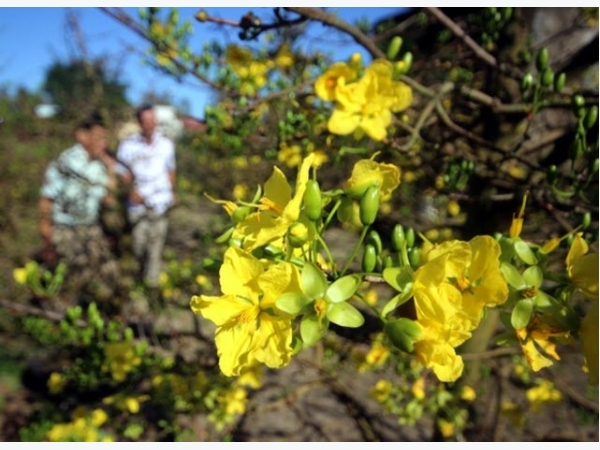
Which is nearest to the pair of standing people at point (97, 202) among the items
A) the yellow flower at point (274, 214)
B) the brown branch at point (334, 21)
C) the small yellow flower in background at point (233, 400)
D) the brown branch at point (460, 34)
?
the small yellow flower in background at point (233, 400)

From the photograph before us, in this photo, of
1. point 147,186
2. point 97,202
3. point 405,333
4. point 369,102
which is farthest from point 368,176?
point 97,202

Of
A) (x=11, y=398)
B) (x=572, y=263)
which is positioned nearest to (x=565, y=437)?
(x=572, y=263)

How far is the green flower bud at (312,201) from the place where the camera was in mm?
717

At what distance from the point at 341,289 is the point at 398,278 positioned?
0.30 ft

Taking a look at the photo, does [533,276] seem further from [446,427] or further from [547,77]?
[446,427]

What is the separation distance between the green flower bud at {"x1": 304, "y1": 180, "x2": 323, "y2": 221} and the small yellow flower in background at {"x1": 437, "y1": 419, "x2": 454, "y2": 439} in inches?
77.3

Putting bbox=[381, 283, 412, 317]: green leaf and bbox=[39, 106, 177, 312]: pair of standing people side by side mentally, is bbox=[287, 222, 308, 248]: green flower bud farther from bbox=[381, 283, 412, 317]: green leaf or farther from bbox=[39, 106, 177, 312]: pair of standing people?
bbox=[39, 106, 177, 312]: pair of standing people

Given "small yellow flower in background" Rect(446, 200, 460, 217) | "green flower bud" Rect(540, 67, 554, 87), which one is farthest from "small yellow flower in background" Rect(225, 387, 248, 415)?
"green flower bud" Rect(540, 67, 554, 87)

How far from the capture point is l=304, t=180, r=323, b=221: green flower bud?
2.35 feet

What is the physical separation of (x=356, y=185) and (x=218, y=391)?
67.7 inches

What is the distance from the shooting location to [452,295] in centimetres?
71

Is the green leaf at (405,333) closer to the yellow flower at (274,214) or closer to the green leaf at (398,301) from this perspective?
the green leaf at (398,301)

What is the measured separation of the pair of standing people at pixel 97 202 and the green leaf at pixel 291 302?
2.63 metres

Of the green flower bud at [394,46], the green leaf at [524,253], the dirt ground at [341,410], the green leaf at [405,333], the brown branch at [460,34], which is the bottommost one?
the dirt ground at [341,410]
